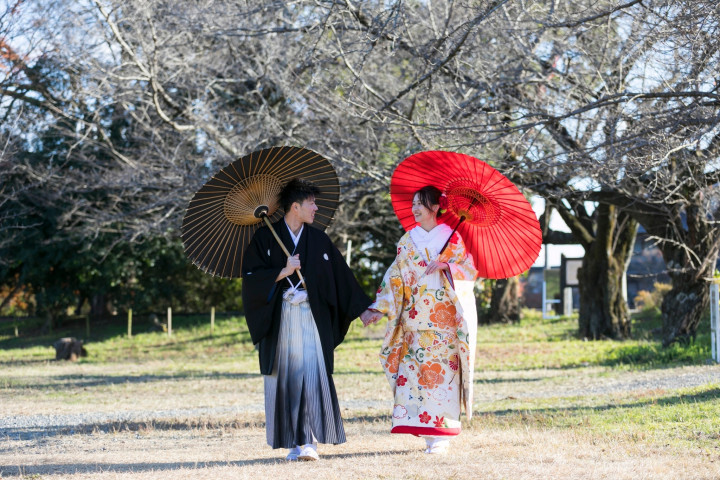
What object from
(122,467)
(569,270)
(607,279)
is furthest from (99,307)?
(122,467)

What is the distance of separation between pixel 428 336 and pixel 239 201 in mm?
1614

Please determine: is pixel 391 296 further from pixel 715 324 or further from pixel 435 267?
pixel 715 324

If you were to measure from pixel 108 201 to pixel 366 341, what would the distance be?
260 inches

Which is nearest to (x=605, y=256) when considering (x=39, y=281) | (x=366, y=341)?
(x=366, y=341)

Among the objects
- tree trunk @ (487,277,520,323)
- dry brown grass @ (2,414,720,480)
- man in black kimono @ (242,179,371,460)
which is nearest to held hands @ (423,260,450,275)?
man in black kimono @ (242,179,371,460)

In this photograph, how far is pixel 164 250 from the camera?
68.9ft

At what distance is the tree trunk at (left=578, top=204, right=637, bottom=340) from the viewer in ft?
50.1

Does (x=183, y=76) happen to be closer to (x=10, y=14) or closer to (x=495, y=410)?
(x=10, y=14)

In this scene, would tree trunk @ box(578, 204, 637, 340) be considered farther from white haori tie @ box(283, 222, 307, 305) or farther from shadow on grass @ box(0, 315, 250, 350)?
white haori tie @ box(283, 222, 307, 305)

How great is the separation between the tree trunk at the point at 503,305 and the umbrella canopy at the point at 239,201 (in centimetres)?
1543

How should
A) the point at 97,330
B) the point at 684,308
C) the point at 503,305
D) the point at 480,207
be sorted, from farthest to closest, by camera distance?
the point at 97,330 → the point at 503,305 → the point at 684,308 → the point at 480,207

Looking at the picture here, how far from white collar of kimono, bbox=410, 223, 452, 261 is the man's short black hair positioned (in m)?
0.77

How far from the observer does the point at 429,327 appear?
225 inches

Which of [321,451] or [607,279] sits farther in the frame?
[607,279]
